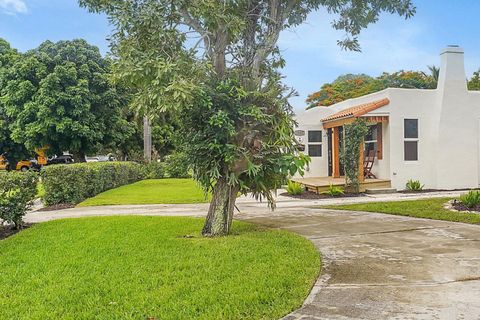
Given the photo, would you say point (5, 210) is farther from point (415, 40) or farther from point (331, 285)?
point (415, 40)

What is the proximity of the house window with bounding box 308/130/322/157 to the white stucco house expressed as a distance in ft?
7.65

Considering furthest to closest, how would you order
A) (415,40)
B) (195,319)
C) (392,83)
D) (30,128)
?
(392,83) < (30,128) < (415,40) < (195,319)

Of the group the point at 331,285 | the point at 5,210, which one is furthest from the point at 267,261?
the point at 5,210

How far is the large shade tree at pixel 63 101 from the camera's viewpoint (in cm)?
2005

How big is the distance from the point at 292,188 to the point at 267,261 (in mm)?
8778

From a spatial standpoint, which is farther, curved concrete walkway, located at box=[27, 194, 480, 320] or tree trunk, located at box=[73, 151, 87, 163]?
tree trunk, located at box=[73, 151, 87, 163]

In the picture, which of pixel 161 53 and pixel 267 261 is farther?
pixel 161 53

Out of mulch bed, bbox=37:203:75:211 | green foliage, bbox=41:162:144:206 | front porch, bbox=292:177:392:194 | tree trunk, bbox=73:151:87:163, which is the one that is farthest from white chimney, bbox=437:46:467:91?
tree trunk, bbox=73:151:87:163

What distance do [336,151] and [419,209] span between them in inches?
277

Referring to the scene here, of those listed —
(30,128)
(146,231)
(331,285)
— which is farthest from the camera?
(30,128)

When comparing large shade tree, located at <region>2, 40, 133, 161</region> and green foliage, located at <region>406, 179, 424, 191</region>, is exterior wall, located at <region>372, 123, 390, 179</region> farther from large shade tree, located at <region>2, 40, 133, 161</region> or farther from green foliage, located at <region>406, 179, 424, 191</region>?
large shade tree, located at <region>2, 40, 133, 161</region>

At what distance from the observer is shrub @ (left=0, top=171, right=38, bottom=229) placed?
762 cm

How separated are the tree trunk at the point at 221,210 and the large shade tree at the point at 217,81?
2cm

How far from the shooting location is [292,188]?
44.3 feet
